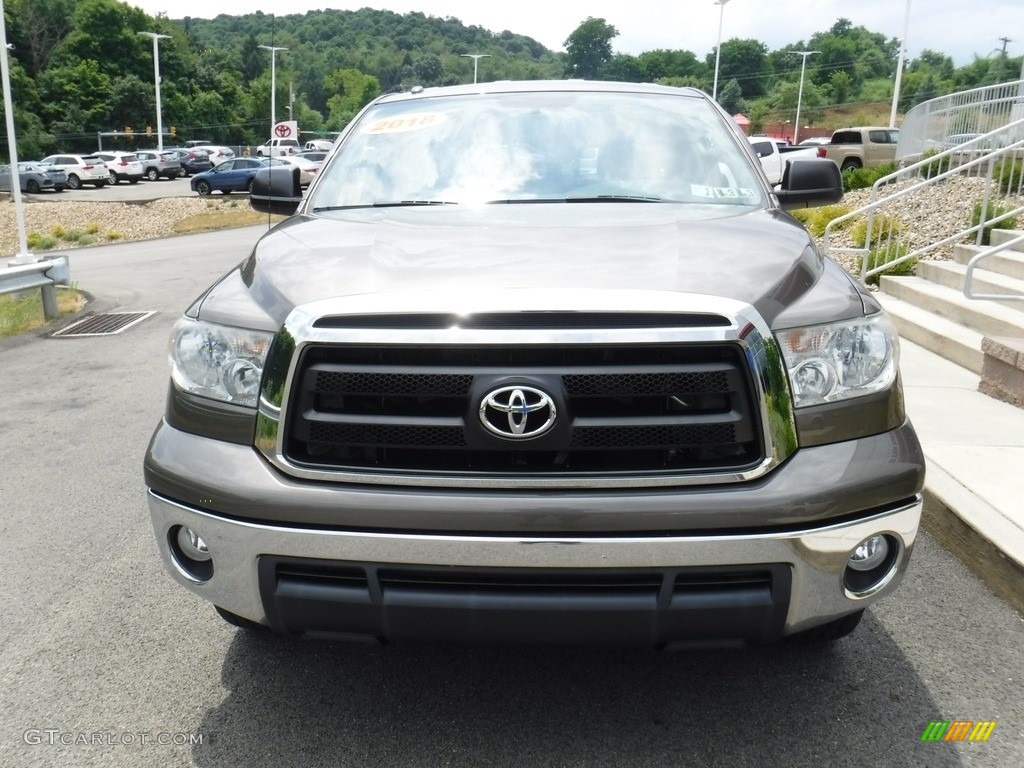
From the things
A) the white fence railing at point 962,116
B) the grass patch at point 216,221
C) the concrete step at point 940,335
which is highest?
the white fence railing at point 962,116

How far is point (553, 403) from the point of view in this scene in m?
2.25

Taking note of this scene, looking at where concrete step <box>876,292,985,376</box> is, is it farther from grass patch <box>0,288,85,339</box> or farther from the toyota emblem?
grass patch <box>0,288,85,339</box>

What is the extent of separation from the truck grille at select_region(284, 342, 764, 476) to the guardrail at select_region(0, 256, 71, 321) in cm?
844

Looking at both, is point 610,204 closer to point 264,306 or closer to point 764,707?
point 264,306

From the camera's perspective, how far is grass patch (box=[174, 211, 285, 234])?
29.8 metres

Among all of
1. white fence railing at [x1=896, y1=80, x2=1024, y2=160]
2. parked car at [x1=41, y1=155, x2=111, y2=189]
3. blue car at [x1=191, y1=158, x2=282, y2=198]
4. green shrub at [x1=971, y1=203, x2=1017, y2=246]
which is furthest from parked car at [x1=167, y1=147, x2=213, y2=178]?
green shrub at [x1=971, y1=203, x2=1017, y2=246]

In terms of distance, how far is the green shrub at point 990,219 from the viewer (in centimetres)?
1043

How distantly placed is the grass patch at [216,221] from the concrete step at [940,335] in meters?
24.2

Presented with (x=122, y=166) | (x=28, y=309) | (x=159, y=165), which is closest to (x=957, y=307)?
(x=28, y=309)

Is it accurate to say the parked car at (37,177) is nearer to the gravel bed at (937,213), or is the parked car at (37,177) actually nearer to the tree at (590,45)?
the gravel bed at (937,213)

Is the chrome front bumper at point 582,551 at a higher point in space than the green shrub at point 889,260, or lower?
higher

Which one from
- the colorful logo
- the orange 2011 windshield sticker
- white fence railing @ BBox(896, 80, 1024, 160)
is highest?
white fence railing @ BBox(896, 80, 1024, 160)

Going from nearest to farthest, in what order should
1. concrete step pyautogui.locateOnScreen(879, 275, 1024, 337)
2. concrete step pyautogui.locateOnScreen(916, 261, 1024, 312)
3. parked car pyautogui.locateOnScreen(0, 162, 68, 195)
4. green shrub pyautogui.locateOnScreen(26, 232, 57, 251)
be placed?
1. concrete step pyautogui.locateOnScreen(879, 275, 1024, 337)
2. concrete step pyautogui.locateOnScreen(916, 261, 1024, 312)
3. green shrub pyautogui.locateOnScreen(26, 232, 57, 251)
4. parked car pyautogui.locateOnScreen(0, 162, 68, 195)

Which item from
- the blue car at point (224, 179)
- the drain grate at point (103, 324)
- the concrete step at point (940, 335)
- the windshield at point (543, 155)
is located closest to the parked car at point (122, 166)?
the blue car at point (224, 179)
